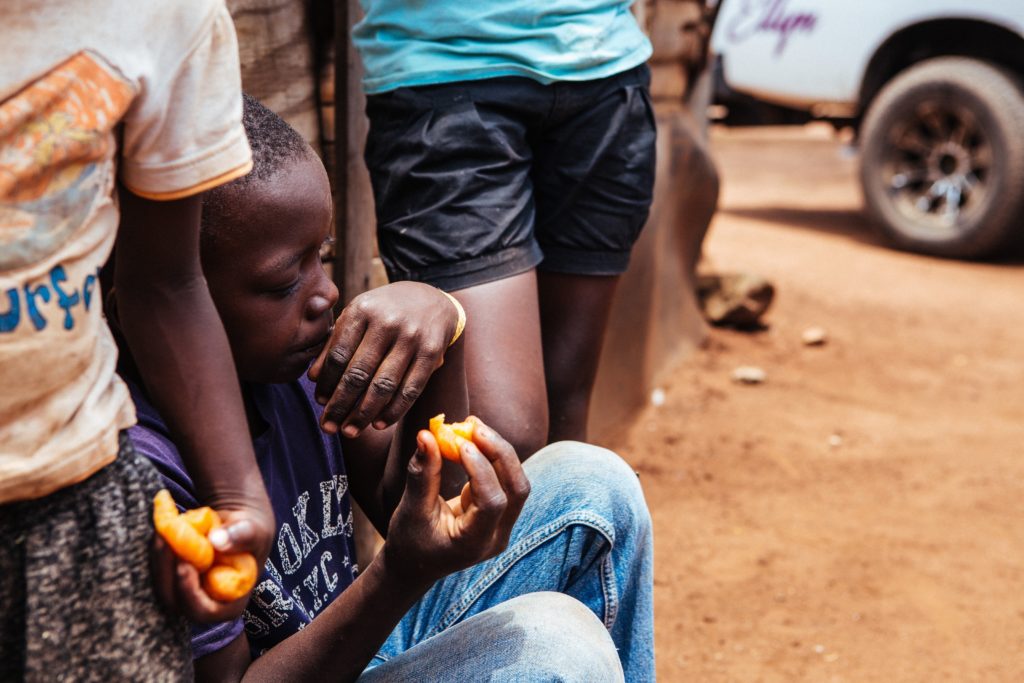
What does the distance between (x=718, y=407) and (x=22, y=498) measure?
382 cm

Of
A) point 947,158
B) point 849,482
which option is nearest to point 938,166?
point 947,158

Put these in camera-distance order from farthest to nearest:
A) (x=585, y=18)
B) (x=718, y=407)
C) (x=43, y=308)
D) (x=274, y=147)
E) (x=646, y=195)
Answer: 1. (x=718, y=407)
2. (x=646, y=195)
3. (x=585, y=18)
4. (x=274, y=147)
5. (x=43, y=308)

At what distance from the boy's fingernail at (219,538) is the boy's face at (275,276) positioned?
1.46 feet

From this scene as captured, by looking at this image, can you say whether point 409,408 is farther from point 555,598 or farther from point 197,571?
point 197,571

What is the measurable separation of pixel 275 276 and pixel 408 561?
1.31 feet

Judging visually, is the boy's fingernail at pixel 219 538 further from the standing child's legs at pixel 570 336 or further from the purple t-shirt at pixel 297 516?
the standing child's legs at pixel 570 336

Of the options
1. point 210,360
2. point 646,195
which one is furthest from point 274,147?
point 646,195

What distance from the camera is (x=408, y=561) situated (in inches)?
55.0

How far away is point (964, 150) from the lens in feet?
22.5

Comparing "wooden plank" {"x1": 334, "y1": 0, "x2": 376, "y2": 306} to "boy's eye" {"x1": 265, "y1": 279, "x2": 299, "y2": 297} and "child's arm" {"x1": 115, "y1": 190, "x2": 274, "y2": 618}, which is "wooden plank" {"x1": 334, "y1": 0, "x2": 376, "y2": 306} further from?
"child's arm" {"x1": 115, "y1": 190, "x2": 274, "y2": 618}

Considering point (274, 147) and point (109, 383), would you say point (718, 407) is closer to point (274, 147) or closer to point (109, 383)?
point (274, 147)

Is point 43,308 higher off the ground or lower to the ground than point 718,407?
higher

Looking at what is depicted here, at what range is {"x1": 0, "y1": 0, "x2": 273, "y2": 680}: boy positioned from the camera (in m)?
1.00

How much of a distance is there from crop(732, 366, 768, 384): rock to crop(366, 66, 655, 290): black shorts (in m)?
2.69
